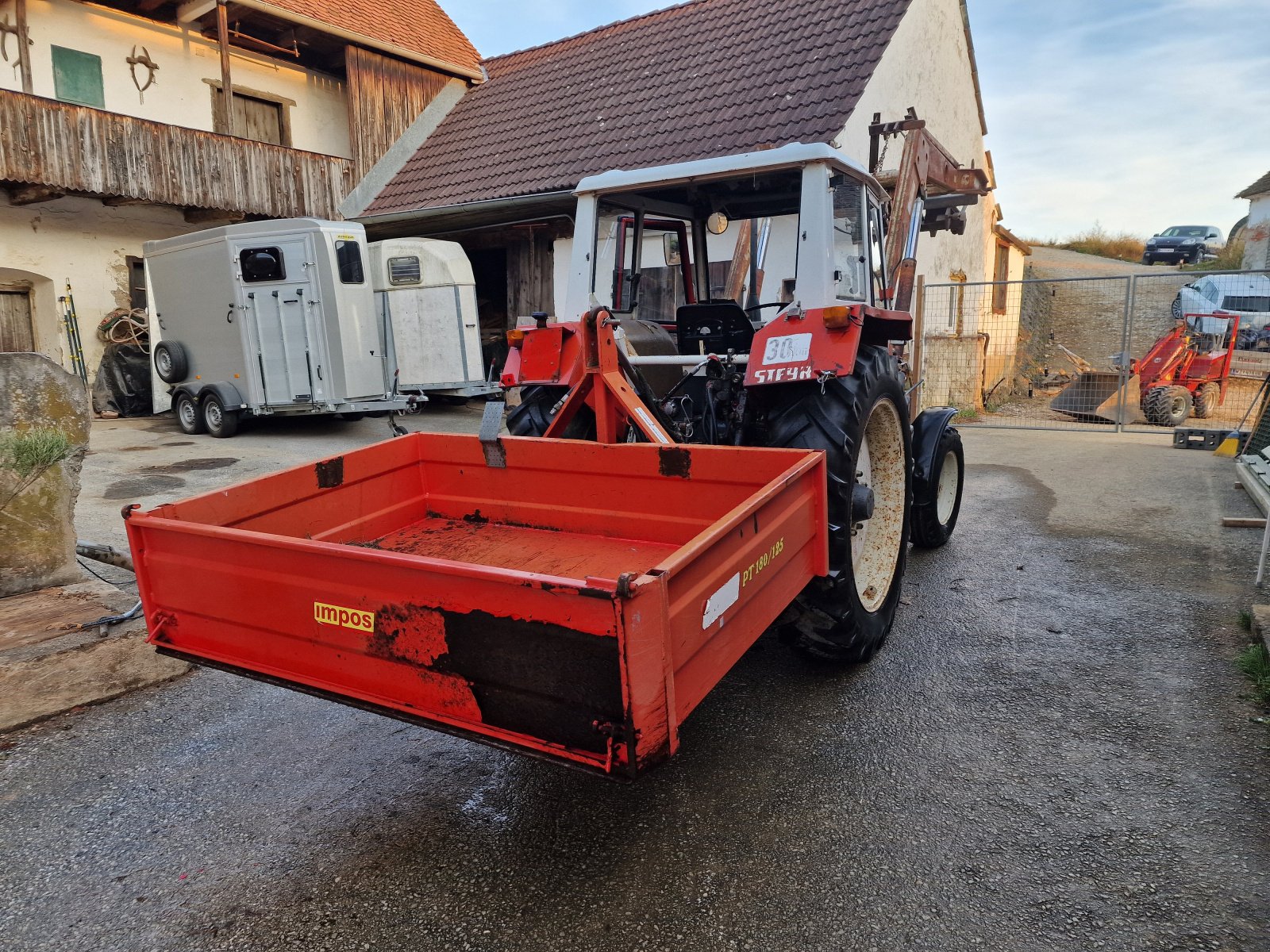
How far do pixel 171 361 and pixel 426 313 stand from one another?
10.8 ft

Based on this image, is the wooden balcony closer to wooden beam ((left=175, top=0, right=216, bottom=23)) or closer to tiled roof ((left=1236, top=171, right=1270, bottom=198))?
wooden beam ((left=175, top=0, right=216, bottom=23))

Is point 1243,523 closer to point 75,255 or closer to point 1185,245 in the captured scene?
point 75,255

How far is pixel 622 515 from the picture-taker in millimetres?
3186

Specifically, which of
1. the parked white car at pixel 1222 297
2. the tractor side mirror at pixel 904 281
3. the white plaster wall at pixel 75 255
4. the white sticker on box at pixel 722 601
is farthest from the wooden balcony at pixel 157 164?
the parked white car at pixel 1222 297

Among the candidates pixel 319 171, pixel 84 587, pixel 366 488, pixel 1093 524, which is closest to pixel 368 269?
pixel 319 171

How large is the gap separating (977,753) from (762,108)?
9.74 metres

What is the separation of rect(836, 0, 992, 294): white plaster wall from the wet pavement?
27.3ft

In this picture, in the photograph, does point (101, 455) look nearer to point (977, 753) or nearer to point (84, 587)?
point (84, 587)

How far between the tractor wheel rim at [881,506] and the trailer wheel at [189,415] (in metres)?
9.46

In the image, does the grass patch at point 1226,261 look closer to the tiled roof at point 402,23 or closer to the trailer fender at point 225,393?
the tiled roof at point 402,23

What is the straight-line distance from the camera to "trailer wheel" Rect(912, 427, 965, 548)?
15.8 feet

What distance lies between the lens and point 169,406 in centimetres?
1151

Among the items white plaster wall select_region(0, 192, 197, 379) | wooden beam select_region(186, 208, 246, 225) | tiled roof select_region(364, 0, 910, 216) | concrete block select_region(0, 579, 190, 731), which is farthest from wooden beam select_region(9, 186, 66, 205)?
concrete block select_region(0, 579, 190, 731)

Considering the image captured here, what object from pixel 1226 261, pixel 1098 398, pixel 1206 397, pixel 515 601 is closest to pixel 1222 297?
pixel 1206 397
